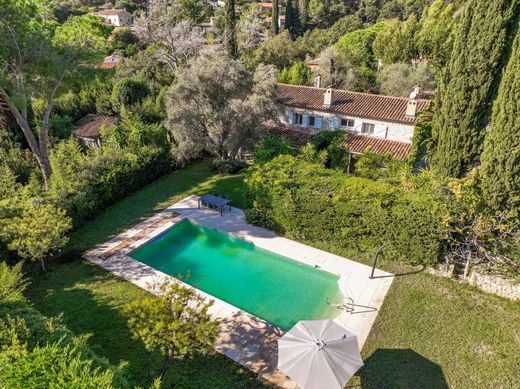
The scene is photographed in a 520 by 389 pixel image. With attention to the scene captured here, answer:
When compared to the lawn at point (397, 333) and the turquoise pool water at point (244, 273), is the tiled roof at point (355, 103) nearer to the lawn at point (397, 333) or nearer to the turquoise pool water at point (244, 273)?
the lawn at point (397, 333)

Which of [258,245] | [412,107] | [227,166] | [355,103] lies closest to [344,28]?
[355,103]

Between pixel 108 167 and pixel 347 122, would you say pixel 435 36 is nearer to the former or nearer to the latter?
pixel 347 122

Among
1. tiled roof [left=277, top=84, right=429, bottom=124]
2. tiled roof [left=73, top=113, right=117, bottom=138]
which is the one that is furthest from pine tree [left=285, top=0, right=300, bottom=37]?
tiled roof [left=73, top=113, right=117, bottom=138]

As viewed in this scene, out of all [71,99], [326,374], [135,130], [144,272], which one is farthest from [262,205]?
[71,99]

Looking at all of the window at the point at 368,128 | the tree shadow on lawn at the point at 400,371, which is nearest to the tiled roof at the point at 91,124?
the window at the point at 368,128

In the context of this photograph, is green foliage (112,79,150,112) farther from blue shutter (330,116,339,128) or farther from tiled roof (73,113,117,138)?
blue shutter (330,116,339,128)

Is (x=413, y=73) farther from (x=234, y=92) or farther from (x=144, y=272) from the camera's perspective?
(x=144, y=272)
